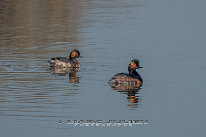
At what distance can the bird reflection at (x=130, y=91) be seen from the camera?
2119 centimetres

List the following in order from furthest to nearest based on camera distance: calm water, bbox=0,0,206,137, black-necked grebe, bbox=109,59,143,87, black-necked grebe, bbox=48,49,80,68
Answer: black-necked grebe, bbox=48,49,80,68, black-necked grebe, bbox=109,59,143,87, calm water, bbox=0,0,206,137

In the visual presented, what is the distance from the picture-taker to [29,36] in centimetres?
3619

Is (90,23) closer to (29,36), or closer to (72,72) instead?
(29,36)

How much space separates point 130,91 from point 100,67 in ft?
13.5

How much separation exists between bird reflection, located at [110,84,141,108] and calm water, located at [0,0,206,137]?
57 millimetres

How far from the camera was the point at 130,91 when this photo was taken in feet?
75.9

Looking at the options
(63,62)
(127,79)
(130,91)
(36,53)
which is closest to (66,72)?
(63,62)

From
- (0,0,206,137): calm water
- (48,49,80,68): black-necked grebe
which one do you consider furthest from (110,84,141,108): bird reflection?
(48,49,80,68): black-necked grebe

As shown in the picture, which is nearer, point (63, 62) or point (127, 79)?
point (127, 79)

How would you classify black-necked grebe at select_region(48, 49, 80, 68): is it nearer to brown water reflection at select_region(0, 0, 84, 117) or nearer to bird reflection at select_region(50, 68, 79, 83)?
bird reflection at select_region(50, 68, 79, 83)

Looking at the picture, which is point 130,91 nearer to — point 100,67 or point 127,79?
point 127,79

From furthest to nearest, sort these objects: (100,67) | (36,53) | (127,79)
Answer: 1. (36,53)
2. (100,67)
3. (127,79)

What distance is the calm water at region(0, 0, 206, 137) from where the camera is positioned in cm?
1906

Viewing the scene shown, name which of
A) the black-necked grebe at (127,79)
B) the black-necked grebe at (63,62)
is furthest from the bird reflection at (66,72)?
the black-necked grebe at (127,79)
